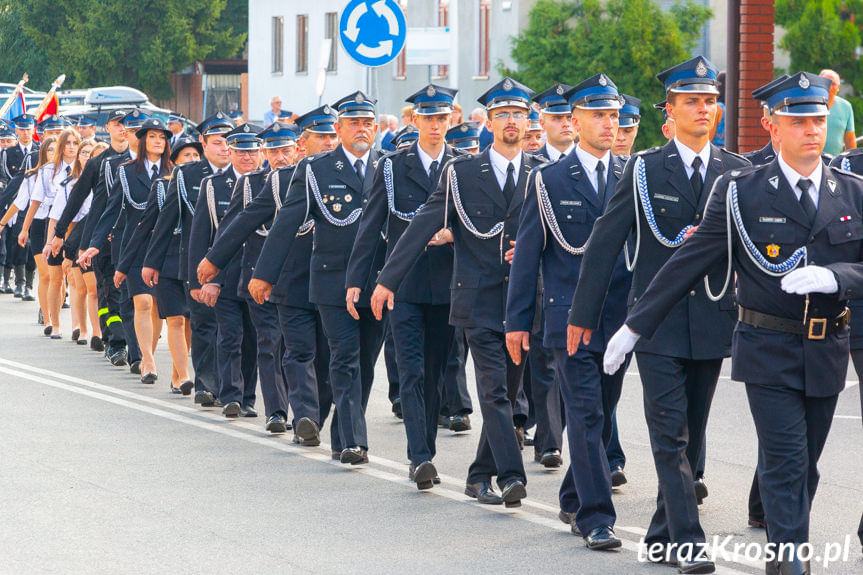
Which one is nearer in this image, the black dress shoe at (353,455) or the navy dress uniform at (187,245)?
the black dress shoe at (353,455)

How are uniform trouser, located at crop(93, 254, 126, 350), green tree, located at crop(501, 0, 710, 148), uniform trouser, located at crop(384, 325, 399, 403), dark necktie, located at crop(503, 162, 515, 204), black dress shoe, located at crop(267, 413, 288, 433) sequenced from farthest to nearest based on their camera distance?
green tree, located at crop(501, 0, 710, 148) → uniform trouser, located at crop(93, 254, 126, 350) → uniform trouser, located at crop(384, 325, 399, 403) → black dress shoe, located at crop(267, 413, 288, 433) → dark necktie, located at crop(503, 162, 515, 204)

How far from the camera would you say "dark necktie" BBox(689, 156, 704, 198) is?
7121mm

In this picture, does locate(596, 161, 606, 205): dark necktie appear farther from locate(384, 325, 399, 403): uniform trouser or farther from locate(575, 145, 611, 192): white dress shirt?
locate(384, 325, 399, 403): uniform trouser

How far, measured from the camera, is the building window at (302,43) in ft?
166

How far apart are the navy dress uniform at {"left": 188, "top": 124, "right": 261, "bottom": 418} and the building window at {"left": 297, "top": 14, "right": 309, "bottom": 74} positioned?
127 feet

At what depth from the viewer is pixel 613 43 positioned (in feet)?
111

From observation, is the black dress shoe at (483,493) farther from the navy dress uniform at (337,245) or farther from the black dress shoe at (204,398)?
the black dress shoe at (204,398)

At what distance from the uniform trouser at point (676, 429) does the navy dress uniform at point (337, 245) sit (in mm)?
2962

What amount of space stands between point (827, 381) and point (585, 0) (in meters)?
28.6

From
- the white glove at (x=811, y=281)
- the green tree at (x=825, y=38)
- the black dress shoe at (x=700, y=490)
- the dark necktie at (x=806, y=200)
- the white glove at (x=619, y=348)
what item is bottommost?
the black dress shoe at (x=700, y=490)

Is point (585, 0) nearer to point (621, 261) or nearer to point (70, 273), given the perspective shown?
point (70, 273)

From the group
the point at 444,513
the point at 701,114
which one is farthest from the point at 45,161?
the point at 701,114

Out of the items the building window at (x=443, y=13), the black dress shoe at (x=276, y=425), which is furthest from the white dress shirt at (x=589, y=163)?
the building window at (x=443, y=13)

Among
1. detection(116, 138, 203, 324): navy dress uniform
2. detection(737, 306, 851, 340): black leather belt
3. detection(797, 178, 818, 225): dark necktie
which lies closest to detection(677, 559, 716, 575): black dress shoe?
detection(737, 306, 851, 340): black leather belt
